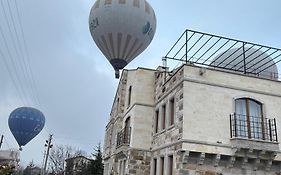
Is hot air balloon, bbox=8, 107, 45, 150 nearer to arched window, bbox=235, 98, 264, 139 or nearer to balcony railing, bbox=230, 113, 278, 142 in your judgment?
balcony railing, bbox=230, 113, 278, 142

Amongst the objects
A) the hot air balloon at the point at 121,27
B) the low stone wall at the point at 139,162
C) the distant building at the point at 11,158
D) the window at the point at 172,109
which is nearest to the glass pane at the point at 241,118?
the window at the point at 172,109

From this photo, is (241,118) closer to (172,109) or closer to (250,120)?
(250,120)

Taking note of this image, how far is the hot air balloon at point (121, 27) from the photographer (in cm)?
1054

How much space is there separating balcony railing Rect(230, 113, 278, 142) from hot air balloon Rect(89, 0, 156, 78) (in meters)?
4.92

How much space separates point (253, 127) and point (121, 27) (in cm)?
687

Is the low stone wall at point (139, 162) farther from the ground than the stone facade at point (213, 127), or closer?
closer

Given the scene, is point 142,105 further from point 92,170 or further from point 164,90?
point 92,170

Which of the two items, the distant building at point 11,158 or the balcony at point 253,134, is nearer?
the balcony at point 253,134

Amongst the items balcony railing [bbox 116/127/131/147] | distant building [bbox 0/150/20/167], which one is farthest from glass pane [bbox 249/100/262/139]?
distant building [bbox 0/150/20/167]

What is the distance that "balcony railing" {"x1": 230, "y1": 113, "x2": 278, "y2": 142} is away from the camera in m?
11.7

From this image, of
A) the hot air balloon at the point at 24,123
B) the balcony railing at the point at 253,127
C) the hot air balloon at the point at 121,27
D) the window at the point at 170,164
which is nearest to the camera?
the hot air balloon at the point at 121,27

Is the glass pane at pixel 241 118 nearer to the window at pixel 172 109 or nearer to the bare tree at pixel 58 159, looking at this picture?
the window at pixel 172 109

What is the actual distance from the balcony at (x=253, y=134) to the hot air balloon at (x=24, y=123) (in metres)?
13.5

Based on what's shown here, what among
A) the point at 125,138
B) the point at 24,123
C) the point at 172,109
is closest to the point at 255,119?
the point at 172,109
